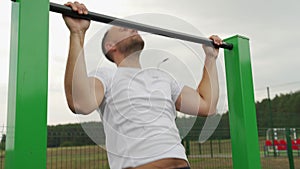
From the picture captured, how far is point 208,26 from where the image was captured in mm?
1603

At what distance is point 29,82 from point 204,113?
A: 2.34ft

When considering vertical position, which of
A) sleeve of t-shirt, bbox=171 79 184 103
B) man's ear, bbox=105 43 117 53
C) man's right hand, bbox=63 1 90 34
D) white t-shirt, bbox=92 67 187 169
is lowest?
white t-shirt, bbox=92 67 187 169

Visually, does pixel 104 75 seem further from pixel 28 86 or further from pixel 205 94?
pixel 205 94

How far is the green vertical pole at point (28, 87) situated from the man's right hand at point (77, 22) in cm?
10

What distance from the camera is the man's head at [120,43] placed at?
1171 millimetres

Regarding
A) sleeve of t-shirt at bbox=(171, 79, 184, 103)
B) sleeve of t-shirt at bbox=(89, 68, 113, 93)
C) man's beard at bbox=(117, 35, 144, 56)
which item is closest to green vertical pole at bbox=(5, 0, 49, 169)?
sleeve of t-shirt at bbox=(89, 68, 113, 93)

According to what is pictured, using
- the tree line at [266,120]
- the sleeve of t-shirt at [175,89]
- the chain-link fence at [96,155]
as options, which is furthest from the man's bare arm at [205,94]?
the tree line at [266,120]

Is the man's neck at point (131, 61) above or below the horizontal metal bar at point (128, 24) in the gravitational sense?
below

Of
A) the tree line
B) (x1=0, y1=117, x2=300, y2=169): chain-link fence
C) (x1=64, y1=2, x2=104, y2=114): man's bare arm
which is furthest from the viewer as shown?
the tree line

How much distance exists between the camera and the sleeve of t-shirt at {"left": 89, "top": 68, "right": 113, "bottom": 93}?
108 centimetres

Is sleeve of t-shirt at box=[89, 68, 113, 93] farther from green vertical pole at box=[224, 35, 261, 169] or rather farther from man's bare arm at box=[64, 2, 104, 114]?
green vertical pole at box=[224, 35, 261, 169]

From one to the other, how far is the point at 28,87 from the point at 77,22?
0.29 meters

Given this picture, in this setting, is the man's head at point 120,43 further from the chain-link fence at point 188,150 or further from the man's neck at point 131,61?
the chain-link fence at point 188,150

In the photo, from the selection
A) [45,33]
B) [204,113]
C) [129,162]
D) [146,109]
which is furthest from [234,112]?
[45,33]
